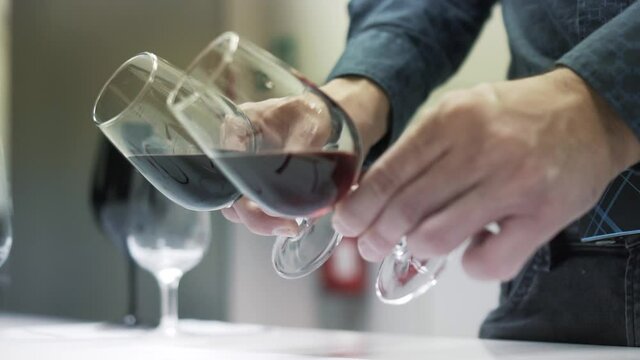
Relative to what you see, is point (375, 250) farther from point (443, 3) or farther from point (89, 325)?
point (89, 325)

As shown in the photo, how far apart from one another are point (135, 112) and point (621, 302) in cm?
49

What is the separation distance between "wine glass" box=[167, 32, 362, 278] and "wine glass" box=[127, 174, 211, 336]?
0.60 meters

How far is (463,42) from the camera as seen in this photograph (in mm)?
975

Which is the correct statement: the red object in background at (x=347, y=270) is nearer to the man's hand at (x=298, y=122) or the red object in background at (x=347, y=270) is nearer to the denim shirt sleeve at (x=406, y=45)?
the denim shirt sleeve at (x=406, y=45)

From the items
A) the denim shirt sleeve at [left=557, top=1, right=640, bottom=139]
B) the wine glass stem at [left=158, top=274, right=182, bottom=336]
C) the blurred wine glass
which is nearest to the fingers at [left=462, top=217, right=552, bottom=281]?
the denim shirt sleeve at [left=557, top=1, right=640, bottom=139]

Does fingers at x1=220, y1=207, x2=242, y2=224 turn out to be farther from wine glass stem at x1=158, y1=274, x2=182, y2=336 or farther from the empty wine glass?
wine glass stem at x1=158, y1=274, x2=182, y2=336

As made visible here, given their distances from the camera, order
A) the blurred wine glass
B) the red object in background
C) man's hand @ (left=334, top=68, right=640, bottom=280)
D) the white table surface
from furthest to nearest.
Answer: the red object in background
the blurred wine glass
the white table surface
man's hand @ (left=334, top=68, right=640, bottom=280)

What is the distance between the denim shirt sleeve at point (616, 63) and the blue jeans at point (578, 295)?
26 cm

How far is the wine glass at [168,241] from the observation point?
1.12 meters

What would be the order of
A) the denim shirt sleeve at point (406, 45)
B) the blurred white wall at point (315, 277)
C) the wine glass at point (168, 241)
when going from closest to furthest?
the denim shirt sleeve at point (406, 45) → the wine glass at point (168, 241) → the blurred white wall at point (315, 277)

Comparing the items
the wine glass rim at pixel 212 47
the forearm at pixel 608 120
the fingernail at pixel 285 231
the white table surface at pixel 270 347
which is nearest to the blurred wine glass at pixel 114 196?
the white table surface at pixel 270 347

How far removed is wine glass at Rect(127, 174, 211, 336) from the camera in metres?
1.12

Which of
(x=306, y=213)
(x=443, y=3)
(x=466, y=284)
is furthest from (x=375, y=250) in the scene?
(x=466, y=284)

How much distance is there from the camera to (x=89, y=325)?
1187mm
